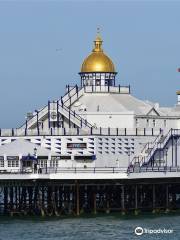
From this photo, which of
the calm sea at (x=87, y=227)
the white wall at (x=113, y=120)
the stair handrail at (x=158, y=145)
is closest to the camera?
the calm sea at (x=87, y=227)

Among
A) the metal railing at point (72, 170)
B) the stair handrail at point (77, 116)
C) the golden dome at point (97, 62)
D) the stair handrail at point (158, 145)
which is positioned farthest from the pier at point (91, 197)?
the golden dome at point (97, 62)

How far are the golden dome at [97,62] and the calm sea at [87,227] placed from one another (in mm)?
22755

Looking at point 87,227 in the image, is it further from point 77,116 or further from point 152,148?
point 77,116

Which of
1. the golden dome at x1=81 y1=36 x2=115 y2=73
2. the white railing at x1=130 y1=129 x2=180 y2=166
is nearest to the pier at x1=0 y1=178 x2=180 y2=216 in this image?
the white railing at x1=130 y1=129 x2=180 y2=166

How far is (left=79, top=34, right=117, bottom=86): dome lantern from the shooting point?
127750 mm

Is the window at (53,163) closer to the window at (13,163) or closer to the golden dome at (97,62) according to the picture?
the window at (13,163)

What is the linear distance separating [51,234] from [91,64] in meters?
34.1

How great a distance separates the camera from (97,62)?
127875mm

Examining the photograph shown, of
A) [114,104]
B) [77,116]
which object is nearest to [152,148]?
[114,104]

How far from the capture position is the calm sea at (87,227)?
95.2m

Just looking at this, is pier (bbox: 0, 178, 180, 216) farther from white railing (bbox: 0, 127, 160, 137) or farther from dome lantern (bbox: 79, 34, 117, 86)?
dome lantern (bbox: 79, 34, 117, 86)

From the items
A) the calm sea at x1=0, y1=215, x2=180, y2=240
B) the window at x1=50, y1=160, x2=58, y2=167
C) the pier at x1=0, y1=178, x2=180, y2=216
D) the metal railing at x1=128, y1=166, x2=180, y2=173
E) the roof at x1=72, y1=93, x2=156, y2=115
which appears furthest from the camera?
the roof at x1=72, y1=93, x2=156, y2=115

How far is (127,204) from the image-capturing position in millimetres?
113500

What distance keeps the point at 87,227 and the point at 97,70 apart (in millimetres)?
30464
